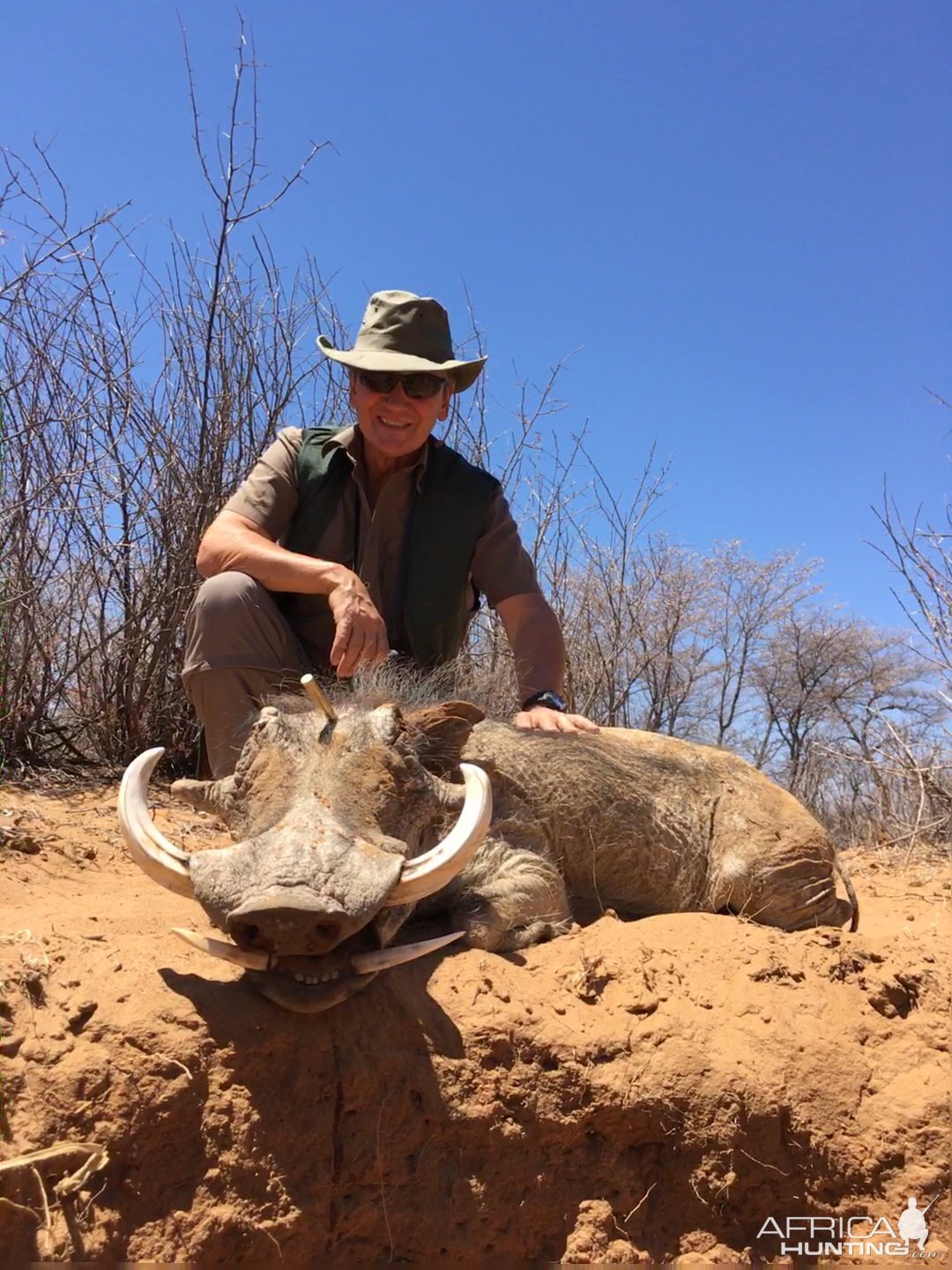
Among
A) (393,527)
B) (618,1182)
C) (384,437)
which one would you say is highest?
(384,437)

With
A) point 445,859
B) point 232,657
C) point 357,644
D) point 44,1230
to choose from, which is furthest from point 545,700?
point 44,1230

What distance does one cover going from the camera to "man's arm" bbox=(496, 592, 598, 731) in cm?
354

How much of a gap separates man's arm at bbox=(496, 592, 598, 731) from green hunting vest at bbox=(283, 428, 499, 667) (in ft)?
0.78

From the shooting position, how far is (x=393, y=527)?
12.7 feet

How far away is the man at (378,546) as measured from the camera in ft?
11.0

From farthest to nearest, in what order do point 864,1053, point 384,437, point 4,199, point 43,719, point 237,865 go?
point 43,719, point 4,199, point 384,437, point 864,1053, point 237,865

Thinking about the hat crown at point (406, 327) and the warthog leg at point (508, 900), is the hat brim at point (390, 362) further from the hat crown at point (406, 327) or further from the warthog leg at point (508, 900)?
the warthog leg at point (508, 900)

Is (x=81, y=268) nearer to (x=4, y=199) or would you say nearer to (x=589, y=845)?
(x=4, y=199)

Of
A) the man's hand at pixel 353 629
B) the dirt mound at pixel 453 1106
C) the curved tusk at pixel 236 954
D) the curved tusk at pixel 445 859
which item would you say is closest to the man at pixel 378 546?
the man's hand at pixel 353 629

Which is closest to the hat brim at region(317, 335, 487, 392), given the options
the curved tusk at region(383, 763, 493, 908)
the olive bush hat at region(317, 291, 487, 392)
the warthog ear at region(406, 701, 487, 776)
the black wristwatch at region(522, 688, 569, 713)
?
the olive bush hat at region(317, 291, 487, 392)

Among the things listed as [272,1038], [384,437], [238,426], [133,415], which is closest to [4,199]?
[133,415]

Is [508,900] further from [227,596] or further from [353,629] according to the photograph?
[227,596]

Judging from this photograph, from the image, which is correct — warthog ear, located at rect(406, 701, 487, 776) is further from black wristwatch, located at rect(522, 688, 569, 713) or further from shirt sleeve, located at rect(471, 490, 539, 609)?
shirt sleeve, located at rect(471, 490, 539, 609)

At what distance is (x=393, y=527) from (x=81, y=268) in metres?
2.66
